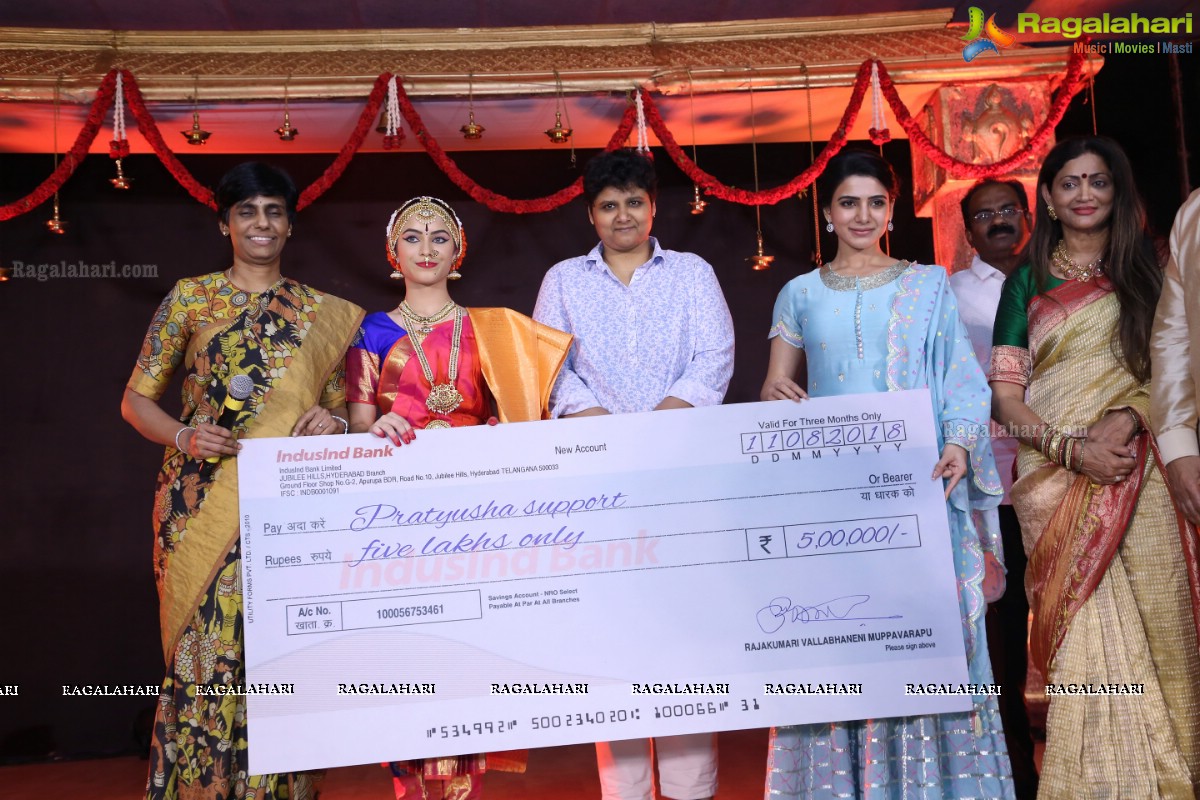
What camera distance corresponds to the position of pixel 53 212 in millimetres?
4902

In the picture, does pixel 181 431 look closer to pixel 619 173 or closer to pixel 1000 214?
pixel 619 173

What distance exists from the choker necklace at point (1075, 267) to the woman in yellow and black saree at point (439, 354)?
1320 mm

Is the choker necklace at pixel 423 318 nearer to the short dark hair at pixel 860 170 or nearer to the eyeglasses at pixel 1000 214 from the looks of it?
the short dark hair at pixel 860 170

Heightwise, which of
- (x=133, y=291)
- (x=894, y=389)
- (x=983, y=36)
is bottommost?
(x=894, y=389)

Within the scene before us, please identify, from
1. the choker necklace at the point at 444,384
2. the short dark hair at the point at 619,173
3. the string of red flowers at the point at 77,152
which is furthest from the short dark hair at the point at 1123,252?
the string of red flowers at the point at 77,152

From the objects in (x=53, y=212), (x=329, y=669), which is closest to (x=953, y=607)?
(x=329, y=669)

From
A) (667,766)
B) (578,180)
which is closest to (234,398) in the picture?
(667,766)

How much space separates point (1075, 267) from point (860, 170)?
643 mm

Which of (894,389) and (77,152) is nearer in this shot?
(894,389)

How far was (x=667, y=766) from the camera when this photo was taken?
243 cm

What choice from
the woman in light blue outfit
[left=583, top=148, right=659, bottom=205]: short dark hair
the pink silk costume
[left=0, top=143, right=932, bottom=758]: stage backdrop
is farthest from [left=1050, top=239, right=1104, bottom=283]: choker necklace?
[left=0, top=143, right=932, bottom=758]: stage backdrop

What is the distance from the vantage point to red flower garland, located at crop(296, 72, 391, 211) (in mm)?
4289

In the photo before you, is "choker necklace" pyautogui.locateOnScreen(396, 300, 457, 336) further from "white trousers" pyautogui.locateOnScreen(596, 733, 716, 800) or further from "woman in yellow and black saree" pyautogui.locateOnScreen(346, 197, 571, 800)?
"white trousers" pyautogui.locateOnScreen(596, 733, 716, 800)

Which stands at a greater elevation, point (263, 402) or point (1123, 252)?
point (1123, 252)
